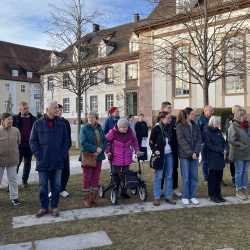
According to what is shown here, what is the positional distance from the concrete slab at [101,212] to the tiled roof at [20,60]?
54.4 m

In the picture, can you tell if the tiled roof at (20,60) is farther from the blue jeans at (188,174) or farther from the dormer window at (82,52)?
the blue jeans at (188,174)

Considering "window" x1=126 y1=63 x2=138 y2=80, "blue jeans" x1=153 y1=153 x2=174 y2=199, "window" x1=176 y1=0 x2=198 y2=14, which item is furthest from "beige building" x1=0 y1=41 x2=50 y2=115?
"blue jeans" x1=153 y1=153 x2=174 y2=199

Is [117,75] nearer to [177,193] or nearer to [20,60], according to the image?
[20,60]

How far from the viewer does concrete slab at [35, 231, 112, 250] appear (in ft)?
17.5

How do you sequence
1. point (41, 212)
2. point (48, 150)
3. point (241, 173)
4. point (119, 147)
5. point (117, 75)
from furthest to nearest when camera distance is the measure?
point (117, 75) < point (241, 173) < point (119, 147) < point (41, 212) < point (48, 150)

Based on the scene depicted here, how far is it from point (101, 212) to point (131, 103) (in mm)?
33893

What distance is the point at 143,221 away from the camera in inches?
254

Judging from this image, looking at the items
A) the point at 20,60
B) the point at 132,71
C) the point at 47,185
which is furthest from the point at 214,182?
the point at 20,60

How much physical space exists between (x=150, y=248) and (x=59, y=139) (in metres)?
2.63

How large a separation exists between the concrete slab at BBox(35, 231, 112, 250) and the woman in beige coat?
2.42m

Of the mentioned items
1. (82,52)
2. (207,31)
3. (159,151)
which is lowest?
(159,151)

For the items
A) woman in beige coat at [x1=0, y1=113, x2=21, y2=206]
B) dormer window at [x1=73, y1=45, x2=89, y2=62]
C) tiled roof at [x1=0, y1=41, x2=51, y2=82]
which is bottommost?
woman in beige coat at [x1=0, y1=113, x2=21, y2=206]

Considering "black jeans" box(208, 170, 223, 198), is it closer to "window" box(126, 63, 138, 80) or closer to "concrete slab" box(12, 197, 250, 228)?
"concrete slab" box(12, 197, 250, 228)

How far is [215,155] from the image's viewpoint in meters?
7.80
